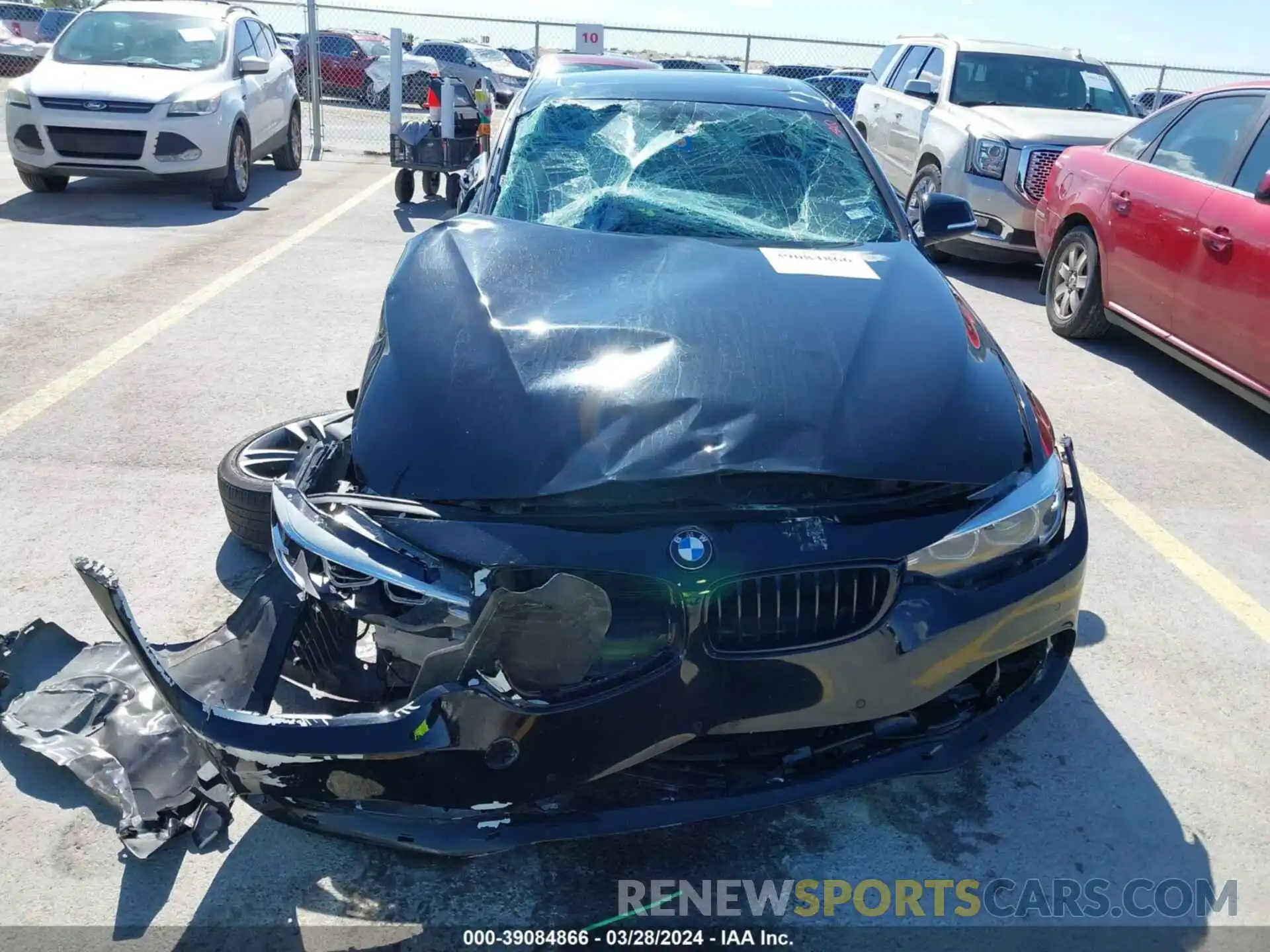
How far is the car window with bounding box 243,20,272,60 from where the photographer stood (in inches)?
468

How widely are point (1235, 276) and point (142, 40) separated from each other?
32.6 ft

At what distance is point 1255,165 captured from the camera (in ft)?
17.8

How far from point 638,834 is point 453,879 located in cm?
46

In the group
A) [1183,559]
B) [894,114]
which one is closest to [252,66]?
[894,114]

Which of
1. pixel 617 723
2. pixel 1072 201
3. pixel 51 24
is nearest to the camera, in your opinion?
pixel 617 723

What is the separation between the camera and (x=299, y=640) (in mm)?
2541

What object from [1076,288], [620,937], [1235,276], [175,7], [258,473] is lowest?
[620,937]

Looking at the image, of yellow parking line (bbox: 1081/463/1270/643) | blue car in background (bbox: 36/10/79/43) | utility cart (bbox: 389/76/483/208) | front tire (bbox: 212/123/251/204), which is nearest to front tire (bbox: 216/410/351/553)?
yellow parking line (bbox: 1081/463/1270/643)

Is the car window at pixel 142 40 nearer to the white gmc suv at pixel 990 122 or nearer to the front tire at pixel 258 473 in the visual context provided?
the white gmc suv at pixel 990 122

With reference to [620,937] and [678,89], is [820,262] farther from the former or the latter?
[620,937]

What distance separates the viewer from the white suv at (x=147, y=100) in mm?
9703

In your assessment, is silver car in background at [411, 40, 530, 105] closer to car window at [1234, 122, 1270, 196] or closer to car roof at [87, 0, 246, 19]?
car roof at [87, 0, 246, 19]

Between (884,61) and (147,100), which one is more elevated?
(884,61)

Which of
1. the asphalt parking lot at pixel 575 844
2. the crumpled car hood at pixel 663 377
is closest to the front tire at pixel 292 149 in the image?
the asphalt parking lot at pixel 575 844
